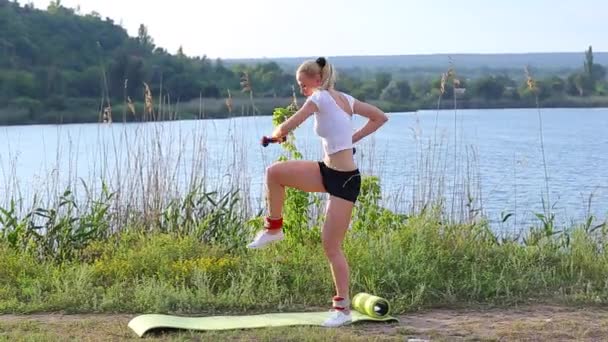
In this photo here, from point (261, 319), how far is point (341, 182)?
1.09 metres

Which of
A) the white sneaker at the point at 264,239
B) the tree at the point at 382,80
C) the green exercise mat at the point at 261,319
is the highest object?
the tree at the point at 382,80

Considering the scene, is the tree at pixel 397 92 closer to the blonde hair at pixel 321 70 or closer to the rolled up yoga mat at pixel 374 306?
the rolled up yoga mat at pixel 374 306

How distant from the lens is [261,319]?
665 cm

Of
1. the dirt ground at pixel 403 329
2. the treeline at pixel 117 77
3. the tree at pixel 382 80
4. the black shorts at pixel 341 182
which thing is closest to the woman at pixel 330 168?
the black shorts at pixel 341 182

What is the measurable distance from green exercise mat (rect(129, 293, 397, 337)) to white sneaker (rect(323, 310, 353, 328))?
0.06m

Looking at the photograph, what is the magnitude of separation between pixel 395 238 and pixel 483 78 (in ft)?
37.3

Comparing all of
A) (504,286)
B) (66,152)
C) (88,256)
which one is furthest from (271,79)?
(504,286)

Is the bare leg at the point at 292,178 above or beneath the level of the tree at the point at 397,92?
beneath

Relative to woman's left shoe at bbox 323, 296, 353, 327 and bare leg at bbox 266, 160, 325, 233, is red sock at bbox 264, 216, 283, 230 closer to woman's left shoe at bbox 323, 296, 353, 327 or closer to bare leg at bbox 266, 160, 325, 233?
bare leg at bbox 266, 160, 325, 233

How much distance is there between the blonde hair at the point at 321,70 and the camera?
6.20m

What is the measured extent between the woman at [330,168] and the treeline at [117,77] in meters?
7.43

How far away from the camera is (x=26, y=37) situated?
18.5 metres

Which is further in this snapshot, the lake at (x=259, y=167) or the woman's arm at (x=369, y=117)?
the lake at (x=259, y=167)

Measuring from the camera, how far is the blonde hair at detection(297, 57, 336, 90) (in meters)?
6.20
